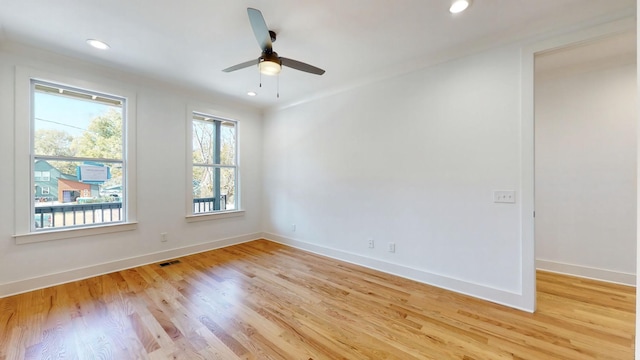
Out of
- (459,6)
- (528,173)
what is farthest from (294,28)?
(528,173)

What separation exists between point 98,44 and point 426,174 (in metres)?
3.76

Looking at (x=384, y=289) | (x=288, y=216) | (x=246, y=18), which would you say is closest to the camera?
(x=246, y=18)

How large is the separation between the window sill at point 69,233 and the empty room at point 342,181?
0.05ft

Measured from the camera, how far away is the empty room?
1995 mm

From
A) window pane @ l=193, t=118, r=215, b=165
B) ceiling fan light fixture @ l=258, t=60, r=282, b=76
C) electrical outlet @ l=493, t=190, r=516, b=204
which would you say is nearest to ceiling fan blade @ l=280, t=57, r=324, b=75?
ceiling fan light fixture @ l=258, t=60, r=282, b=76

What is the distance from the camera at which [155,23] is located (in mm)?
2229

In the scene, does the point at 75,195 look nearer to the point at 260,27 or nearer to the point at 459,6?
the point at 260,27

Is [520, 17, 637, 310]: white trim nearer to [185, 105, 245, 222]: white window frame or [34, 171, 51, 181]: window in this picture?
[185, 105, 245, 222]: white window frame

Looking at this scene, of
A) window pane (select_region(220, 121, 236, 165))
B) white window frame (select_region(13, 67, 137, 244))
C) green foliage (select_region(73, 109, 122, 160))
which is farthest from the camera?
window pane (select_region(220, 121, 236, 165))

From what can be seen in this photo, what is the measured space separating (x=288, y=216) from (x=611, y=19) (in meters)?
4.29

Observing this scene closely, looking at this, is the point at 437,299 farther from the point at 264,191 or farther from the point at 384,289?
the point at 264,191

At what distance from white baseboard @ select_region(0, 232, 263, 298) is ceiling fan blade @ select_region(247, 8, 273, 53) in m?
3.23

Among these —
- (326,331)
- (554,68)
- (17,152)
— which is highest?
(554,68)

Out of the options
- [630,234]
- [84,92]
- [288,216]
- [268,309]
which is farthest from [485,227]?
[84,92]
